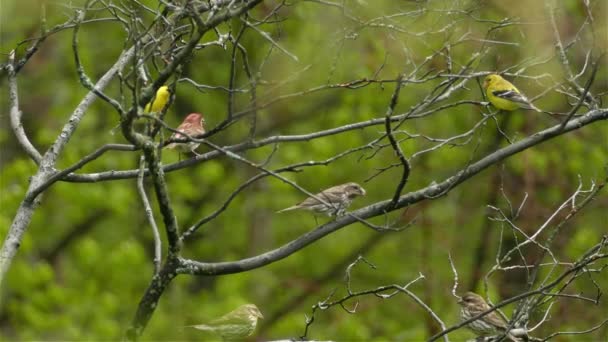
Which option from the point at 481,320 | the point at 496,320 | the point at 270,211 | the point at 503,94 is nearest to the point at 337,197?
the point at 481,320

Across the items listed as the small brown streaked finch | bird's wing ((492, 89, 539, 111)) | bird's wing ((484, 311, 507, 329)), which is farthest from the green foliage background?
bird's wing ((484, 311, 507, 329))

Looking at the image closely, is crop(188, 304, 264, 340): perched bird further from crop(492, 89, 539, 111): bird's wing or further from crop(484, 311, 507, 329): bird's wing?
crop(492, 89, 539, 111): bird's wing

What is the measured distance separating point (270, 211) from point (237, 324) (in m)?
10.3

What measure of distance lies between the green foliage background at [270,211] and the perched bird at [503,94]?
625cm

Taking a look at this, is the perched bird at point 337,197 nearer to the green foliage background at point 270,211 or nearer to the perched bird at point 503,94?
the perched bird at point 503,94

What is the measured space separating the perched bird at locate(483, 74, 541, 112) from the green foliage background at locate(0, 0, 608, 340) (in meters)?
6.25

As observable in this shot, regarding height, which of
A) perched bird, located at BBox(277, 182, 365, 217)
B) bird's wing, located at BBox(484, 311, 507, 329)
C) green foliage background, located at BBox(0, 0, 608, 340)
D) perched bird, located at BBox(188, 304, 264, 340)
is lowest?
bird's wing, located at BBox(484, 311, 507, 329)

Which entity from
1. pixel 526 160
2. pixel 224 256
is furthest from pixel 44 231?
pixel 526 160

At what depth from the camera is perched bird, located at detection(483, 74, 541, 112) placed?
32.2 feet

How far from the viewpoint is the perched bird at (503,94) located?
32.2 ft

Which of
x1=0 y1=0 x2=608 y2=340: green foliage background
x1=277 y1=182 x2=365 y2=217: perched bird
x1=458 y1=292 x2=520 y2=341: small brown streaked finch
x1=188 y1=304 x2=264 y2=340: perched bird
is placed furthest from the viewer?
x1=0 y1=0 x2=608 y2=340: green foliage background

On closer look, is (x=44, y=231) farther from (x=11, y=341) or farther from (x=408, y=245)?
(x=408, y=245)

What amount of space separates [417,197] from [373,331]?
45.1 feet

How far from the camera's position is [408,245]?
67.6 feet
